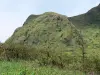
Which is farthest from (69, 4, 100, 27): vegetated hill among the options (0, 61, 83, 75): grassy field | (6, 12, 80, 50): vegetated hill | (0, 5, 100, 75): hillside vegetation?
(0, 61, 83, 75): grassy field

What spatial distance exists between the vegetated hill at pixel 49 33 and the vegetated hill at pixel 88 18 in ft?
27.4

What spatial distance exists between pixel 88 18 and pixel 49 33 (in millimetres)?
15288

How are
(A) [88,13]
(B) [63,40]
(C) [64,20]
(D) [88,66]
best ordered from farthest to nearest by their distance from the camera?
(A) [88,13]
(C) [64,20]
(B) [63,40]
(D) [88,66]

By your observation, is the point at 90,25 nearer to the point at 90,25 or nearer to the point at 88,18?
the point at 90,25

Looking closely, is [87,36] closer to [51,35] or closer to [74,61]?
[51,35]

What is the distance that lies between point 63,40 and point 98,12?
65.8 ft

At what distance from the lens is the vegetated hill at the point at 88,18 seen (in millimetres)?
57188

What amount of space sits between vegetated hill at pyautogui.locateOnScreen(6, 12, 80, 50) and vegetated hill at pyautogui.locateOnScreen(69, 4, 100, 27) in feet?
27.4

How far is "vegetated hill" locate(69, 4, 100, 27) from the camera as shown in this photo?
57.2 metres

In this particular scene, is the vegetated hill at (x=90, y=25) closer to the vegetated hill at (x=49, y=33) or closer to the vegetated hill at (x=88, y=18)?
the vegetated hill at (x=88, y=18)

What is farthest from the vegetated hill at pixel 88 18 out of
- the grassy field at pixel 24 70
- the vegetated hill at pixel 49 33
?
the grassy field at pixel 24 70

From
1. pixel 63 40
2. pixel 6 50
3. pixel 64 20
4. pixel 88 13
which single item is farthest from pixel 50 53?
pixel 88 13

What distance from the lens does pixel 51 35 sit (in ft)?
148

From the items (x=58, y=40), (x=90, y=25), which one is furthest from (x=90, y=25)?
(x=58, y=40)
